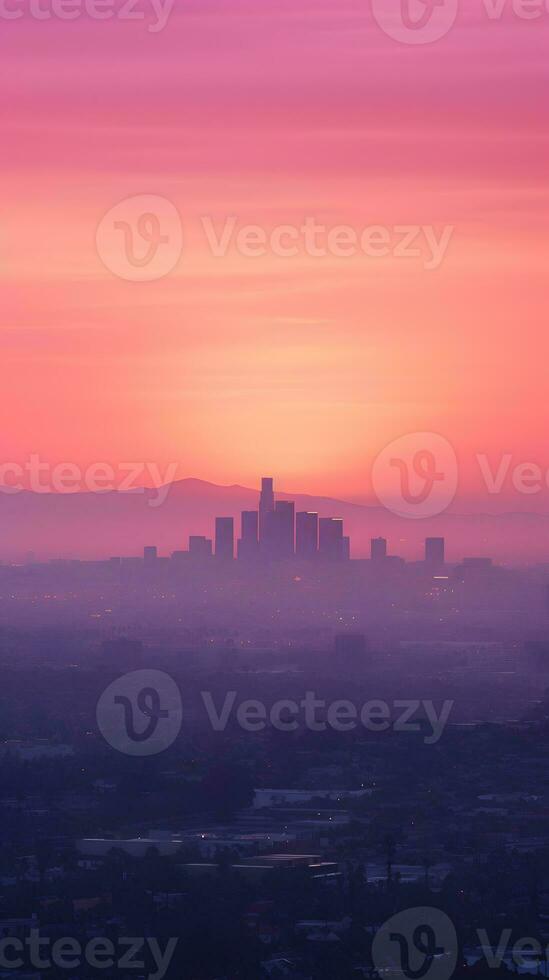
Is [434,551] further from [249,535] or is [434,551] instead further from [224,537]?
[224,537]

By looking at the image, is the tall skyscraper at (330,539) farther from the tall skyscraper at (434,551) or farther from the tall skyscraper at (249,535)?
the tall skyscraper at (434,551)

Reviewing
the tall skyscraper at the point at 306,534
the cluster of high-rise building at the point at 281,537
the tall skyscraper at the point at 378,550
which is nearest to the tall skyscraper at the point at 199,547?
the cluster of high-rise building at the point at 281,537

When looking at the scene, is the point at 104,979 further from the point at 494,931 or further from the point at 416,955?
the point at 494,931

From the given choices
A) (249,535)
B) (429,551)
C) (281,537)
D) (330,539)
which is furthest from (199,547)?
(429,551)

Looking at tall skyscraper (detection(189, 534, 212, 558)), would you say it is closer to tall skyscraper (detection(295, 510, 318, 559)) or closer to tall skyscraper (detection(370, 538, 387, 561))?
tall skyscraper (detection(295, 510, 318, 559))

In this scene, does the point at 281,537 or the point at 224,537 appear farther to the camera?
the point at 224,537

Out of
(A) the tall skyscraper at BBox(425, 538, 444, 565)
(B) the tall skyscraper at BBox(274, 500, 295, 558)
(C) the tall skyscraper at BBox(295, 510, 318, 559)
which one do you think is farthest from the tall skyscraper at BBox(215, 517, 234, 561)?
(A) the tall skyscraper at BBox(425, 538, 444, 565)
